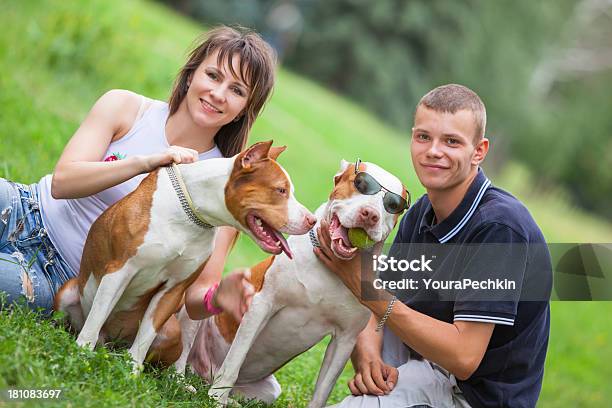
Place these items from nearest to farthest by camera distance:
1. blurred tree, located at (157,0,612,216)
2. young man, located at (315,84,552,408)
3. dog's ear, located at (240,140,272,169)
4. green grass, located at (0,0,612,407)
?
green grass, located at (0,0,612,407) → dog's ear, located at (240,140,272,169) → young man, located at (315,84,552,408) → blurred tree, located at (157,0,612,216)

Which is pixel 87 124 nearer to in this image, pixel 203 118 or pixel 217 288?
pixel 203 118

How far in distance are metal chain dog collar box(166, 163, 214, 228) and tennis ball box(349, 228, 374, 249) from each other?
0.71 metres

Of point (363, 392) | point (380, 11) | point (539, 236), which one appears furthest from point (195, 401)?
point (380, 11)

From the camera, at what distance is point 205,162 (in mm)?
3859

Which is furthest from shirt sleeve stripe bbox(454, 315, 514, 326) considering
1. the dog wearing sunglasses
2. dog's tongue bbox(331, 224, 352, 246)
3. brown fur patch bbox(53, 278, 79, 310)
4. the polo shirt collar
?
brown fur patch bbox(53, 278, 79, 310)

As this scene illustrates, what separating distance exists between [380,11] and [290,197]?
27.4 metres

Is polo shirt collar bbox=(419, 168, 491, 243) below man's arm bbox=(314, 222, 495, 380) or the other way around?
the other way around

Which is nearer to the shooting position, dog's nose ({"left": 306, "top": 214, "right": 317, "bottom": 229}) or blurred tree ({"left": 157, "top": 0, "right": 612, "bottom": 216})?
dog's nose ({"left": 306, "top": 214, "right": 317, "bottom": 229})

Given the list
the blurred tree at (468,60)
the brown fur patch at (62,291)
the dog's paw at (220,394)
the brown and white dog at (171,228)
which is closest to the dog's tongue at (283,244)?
the brown and white dog at (171,228)

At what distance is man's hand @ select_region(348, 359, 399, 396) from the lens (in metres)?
4.14

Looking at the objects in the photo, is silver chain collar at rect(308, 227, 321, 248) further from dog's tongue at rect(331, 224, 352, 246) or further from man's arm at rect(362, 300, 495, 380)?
man's arm at rect(362, 300, 495, 380)

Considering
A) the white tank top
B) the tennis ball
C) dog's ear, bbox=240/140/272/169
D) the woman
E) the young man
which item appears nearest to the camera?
dog's ear, bbox=240/140/272/169

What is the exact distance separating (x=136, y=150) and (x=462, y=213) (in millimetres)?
1785

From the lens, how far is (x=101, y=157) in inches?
167
